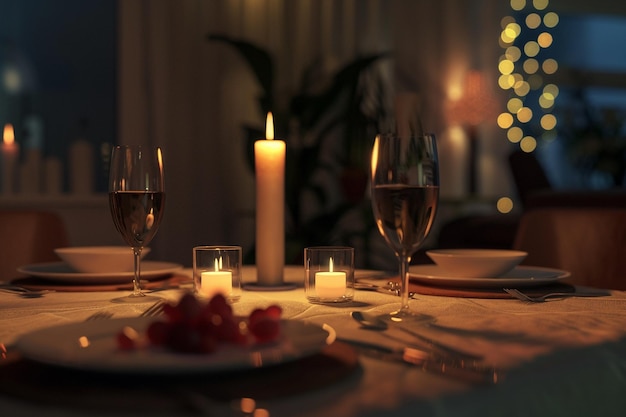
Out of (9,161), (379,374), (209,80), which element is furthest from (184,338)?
(209,80)

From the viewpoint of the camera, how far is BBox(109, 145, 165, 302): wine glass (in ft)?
3.27

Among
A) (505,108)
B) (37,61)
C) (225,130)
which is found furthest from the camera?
(505,108)

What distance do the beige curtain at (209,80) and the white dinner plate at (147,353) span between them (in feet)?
12.9

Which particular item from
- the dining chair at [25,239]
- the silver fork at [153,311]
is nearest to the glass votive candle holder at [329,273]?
the silver fork at [153,311]

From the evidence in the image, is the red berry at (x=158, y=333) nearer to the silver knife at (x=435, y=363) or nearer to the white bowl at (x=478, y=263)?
the silver knife at (x=435, y=363)

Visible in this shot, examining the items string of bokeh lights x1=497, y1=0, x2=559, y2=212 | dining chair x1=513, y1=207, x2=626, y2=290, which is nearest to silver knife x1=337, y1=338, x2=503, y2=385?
dining chair x1=513, y1=207, x2=626, y2=290

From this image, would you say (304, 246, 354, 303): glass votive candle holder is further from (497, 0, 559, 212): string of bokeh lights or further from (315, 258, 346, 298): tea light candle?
(497, 0, 559, 212): string of bokeh lights

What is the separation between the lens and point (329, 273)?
1003 mm

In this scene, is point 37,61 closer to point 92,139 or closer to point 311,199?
point 92,139

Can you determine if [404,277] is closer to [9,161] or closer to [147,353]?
[147,353]

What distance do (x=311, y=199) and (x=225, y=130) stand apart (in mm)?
724

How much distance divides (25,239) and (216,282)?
1.01 meters

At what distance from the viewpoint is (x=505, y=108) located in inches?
234

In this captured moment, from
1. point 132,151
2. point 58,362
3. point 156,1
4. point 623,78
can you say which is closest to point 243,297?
point 132,151
